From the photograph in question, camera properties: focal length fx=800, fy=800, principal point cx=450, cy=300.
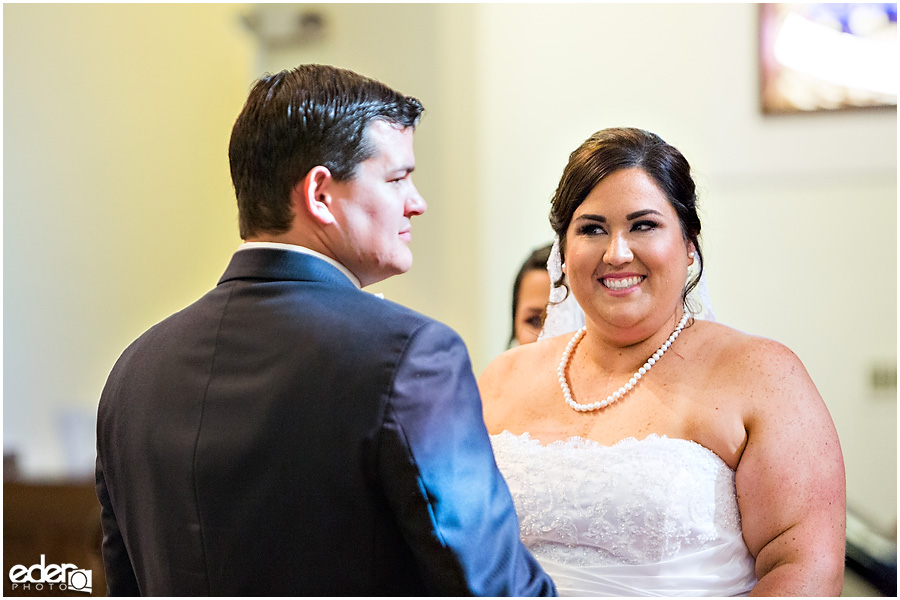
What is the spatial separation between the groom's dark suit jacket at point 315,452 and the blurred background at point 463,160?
2396mm

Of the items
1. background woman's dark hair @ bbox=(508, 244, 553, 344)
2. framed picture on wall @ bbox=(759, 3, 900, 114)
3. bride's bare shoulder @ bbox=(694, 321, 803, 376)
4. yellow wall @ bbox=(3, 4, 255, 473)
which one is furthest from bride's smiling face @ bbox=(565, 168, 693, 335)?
yellow wall @ bbox=(3, 4, 255, 473)

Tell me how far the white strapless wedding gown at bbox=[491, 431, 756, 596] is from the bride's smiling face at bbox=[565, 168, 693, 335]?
0.29m

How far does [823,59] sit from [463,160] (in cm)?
160

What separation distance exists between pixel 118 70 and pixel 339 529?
3109mm

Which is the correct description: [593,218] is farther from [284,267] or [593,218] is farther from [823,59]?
[823,59]

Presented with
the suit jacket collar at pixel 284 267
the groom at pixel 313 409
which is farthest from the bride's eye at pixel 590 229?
the suit jacket collar at pixel 284 267

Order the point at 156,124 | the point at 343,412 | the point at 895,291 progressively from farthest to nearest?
1. the point at 156,124
2. the point at 895,291
3. the point at 343,412

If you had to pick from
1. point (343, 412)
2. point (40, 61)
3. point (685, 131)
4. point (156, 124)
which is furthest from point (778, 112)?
point (40, 61)

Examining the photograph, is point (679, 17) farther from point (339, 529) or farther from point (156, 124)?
point (339, 529)

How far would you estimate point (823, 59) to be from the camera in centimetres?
342

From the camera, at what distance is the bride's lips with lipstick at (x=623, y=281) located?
5.59 ft

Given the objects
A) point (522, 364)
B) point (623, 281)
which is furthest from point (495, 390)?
point (623, 281)

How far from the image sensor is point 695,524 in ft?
5.16

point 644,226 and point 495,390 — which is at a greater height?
point 644,226
